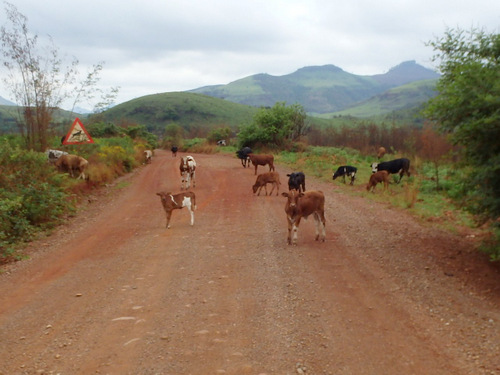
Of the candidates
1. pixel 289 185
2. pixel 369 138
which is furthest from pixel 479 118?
pixel 369 138

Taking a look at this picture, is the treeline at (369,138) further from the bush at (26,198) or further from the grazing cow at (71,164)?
the bush at (26,198)

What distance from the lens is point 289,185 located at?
52.1 ft

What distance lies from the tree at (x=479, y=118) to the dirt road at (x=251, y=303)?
144cm

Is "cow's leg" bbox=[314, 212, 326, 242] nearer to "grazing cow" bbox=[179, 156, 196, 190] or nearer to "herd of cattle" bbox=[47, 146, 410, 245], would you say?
"herd of cattle" bbox=[47, 146, 410, 245]

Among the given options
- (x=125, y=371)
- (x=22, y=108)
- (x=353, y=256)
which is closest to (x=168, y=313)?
(x=125, y=371)

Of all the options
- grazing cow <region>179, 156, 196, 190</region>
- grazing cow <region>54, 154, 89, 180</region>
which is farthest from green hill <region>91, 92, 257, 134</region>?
grazing cow <region>179, 156, 196, 190</region>

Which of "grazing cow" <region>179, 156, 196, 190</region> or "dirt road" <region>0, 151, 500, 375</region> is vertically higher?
"grazing cow" <region>179, 156, 196, 190</region>

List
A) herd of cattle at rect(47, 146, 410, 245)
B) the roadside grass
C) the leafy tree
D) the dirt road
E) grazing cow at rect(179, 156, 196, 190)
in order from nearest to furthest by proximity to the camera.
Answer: the dirt road
herd of cattle at rect(47, 146, 410, 245)
the roadside grass
grazing cow at rect(179, 156, 196, 190)
the leafy tree

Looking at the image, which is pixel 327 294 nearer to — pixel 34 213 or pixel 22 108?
pixel 34 213

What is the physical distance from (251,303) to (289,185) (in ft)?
32.2

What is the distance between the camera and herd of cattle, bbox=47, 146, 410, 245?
963 cm

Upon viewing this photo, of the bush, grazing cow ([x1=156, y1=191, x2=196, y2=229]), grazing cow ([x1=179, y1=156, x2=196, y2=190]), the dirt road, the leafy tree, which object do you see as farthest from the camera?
the leafy tree

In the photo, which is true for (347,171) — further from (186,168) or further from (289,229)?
(289,229)

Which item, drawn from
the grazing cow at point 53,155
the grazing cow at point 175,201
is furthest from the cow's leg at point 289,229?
the grazing cow at point 53,155
